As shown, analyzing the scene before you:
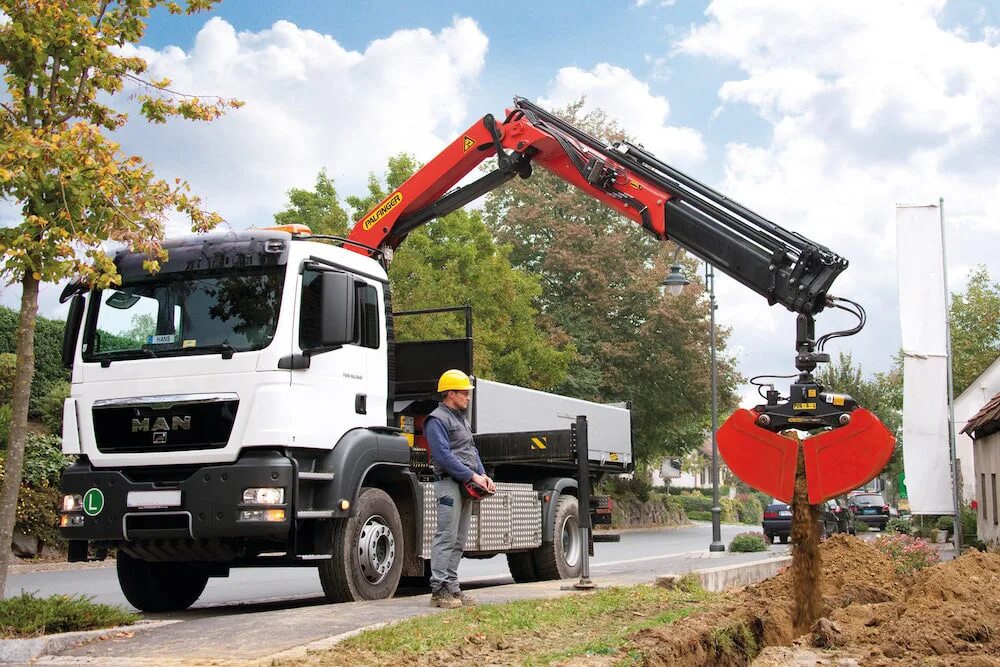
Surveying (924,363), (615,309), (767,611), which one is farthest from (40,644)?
(615,309)

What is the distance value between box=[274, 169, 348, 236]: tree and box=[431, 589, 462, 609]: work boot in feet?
83.3

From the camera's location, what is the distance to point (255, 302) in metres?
9.88

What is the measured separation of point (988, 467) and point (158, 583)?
16.2 meters

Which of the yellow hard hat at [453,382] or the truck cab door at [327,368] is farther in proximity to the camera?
the yellow hard hat at [453,382]

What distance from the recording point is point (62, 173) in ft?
29.3

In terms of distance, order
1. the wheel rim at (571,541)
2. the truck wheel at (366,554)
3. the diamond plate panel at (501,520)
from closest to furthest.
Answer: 1. the truck wheel at (366,554)
2. the diamond plate panel at (501,520)
3. the wheel rim at (571,541)

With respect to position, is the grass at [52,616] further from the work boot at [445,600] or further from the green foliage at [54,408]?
the green foliage at [54,408]

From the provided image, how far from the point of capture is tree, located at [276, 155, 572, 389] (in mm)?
32344

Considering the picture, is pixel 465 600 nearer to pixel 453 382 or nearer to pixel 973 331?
pixel 453 382

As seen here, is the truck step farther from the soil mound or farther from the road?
the soil mound

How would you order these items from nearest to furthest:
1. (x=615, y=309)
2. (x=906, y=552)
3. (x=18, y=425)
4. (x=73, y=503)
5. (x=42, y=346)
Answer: (x=18, y=425), (x=73, y=503), (x=906, y=552), (x=42, y=346), (x=615, y=309)

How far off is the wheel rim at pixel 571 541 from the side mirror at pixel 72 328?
6524mm

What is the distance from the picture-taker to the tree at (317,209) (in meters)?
34.6

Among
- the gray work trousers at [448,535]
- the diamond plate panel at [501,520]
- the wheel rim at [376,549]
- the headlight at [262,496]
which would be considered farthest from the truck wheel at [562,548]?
the headlight at [262,496]
